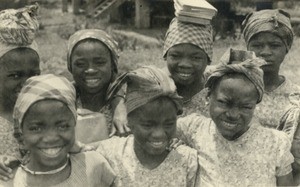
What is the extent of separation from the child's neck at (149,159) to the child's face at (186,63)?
103 cm

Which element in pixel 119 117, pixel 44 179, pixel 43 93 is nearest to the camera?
pixel 43 93

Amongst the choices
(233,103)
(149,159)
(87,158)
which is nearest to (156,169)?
→ (149,159)

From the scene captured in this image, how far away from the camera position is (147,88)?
11.5 feet

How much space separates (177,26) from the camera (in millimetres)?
4695

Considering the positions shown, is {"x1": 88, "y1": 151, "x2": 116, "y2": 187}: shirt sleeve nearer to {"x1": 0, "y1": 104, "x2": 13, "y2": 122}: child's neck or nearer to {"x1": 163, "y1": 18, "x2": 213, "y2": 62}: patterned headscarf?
{"x1": 0, "y1": 104, "x2": 13, "y2": 122}: child's neck

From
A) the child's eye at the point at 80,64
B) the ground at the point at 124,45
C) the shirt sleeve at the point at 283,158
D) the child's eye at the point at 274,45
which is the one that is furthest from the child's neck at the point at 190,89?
the ground at the point at 124,45

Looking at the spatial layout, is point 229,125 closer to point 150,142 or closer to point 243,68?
point 243,68

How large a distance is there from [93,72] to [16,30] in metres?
0.69

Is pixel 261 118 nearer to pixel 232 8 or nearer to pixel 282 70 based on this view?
pixel 282 70

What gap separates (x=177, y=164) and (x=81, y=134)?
3.31 feet

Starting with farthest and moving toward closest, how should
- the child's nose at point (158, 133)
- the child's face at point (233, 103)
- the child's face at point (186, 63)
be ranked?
1. the child's face at point (186, 63)
2. the child's face at point (233, 103)
3. the child's nose at point (158, 133)

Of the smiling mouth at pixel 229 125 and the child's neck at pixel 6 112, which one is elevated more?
the smiling mouth at pixel 229 125

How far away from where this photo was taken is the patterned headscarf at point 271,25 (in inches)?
192

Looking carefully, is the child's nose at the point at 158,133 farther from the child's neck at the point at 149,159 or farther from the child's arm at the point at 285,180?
the child's arm at the point at 285,180
